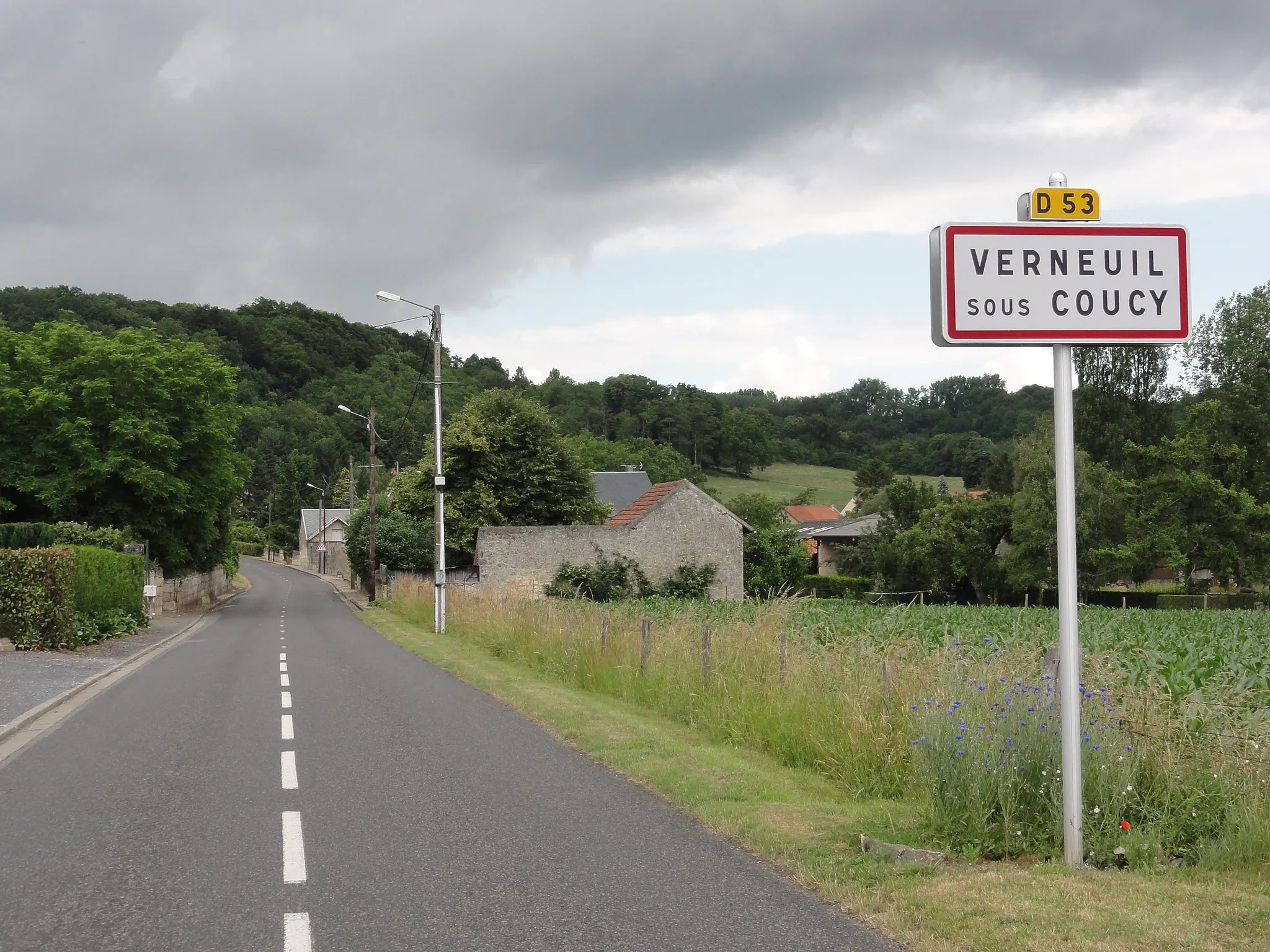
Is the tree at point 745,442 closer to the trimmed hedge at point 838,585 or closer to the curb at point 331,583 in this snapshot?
the curb at point 331,583

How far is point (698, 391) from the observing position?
489 feet

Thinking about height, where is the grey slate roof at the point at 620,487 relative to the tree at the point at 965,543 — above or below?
above

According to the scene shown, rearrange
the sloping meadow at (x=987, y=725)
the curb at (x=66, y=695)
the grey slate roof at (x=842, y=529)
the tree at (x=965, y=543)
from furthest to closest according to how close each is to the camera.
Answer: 1. the grey slate roof at (x=842, y=529)
2. the tree at (x=965, y=543)
3. the curb at (x=66, y=695)
4. the sloping meadow at (x=987, y=725)

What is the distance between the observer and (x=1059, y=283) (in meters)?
6.43

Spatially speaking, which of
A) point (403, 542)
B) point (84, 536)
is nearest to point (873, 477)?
point (403, 542)

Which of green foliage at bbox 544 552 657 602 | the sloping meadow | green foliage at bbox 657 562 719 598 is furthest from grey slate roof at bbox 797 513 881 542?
the sloping meadow

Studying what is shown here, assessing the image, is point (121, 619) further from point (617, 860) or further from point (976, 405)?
point (976, 405)

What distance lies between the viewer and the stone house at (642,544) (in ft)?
146

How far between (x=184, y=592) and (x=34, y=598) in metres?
23.2

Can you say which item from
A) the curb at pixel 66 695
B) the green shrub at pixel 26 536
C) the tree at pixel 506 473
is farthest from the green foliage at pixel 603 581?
the green shrub at pixel 26 536

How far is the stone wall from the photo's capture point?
141 ft

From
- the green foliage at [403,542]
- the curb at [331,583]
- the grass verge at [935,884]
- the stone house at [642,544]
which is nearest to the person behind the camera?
the grass verge at [935,884]

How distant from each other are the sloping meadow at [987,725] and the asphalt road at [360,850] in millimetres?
1500

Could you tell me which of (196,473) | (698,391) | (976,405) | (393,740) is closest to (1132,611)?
(393,740)
